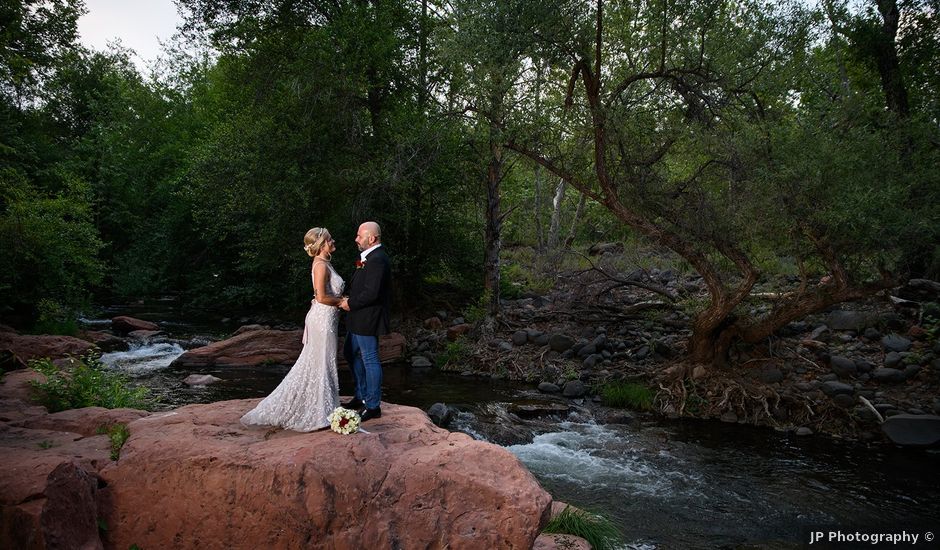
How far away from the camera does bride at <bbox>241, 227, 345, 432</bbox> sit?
640cm

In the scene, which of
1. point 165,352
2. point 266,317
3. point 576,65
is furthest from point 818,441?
point 266,317

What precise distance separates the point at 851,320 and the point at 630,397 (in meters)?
5.86

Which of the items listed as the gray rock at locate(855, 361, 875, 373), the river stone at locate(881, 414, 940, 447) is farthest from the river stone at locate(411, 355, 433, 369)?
the river stone at locate(881, 414, 940, 447)

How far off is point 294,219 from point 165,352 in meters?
5.27

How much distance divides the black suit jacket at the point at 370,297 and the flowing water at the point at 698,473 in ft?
13.1

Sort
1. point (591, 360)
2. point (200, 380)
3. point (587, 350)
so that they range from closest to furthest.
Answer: point (200, 380)
point (591, 360)
point (587, 350)

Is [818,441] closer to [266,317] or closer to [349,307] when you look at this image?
[349,307]

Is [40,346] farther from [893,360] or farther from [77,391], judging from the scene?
[893,360]

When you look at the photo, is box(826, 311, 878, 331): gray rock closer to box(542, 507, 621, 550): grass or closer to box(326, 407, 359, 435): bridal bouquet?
box(542, 507, 621, 550): grass

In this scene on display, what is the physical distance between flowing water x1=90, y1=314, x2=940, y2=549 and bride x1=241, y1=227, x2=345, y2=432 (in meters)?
4.02

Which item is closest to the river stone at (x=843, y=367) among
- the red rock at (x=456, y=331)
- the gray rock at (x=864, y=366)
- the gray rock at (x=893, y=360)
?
the gray rock at (x=864, y=366)

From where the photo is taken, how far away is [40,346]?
1365cm

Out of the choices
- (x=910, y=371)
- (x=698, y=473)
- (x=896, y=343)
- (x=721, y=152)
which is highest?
(x=721, y=152)

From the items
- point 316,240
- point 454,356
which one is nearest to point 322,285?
point 316,240
